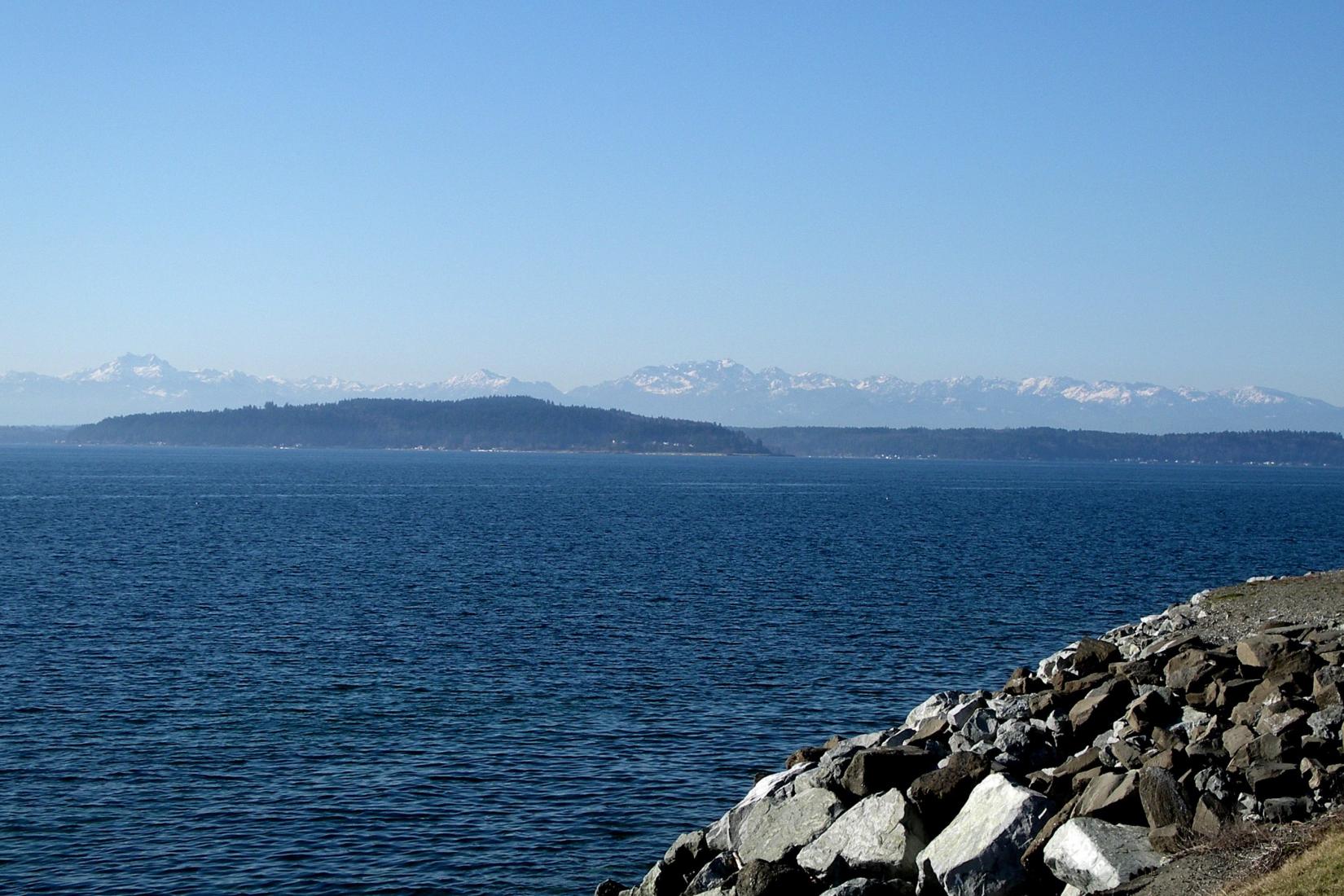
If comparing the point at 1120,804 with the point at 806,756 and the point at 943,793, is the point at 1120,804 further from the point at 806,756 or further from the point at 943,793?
the point at 806,756

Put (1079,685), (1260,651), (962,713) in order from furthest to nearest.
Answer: (962,713) → (1079,685) → (1260,651)

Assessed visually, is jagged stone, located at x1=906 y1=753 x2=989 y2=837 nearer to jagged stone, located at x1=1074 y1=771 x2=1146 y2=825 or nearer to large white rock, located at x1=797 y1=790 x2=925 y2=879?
large white rock, located at x1=797 y1=790 x2=925 y2=879

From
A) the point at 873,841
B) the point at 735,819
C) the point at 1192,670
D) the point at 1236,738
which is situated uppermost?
the point at 1192,670

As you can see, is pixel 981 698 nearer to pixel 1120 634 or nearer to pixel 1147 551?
pixel 1120 634

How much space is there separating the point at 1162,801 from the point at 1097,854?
1332mm

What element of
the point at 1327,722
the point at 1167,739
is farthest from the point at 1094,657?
the point at 1327,722

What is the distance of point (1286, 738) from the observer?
58.8ft

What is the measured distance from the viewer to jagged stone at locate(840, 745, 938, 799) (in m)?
20.5

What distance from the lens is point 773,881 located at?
18906 mm

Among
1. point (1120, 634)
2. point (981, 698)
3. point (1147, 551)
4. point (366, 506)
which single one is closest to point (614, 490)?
point (366, 506)

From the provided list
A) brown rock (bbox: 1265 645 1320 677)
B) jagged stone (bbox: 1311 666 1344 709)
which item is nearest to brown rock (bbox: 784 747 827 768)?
brown rock (bbox: 1265 645 1320 677)

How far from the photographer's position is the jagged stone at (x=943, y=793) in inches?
755

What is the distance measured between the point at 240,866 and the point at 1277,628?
21290 mm

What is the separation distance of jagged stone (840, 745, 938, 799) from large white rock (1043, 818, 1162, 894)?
412 cm
